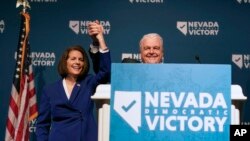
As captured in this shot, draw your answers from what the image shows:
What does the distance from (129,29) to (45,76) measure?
89 cm

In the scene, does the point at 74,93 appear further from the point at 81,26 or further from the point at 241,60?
the point at 241,60

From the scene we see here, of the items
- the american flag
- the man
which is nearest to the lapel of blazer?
the man

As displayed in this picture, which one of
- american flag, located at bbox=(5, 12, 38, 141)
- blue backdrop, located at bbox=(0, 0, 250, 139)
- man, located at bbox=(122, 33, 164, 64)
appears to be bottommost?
american flag, located at bbox=(5, 12, 38, 141)

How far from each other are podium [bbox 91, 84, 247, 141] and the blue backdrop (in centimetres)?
280

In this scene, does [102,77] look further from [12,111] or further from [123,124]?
[12,111]

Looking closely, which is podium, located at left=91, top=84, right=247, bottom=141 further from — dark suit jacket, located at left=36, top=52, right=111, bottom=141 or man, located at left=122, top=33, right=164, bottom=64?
man, located at left=122, top=33, right=164, bottom=64

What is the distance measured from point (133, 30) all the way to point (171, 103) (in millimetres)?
3027

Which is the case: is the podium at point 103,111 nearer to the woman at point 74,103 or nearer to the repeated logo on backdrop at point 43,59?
the woman at point 74,103

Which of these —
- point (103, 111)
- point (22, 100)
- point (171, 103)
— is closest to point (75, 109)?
point (103, 111)

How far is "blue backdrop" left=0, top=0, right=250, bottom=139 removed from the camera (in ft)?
13.5

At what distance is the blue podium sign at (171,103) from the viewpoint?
1193mm

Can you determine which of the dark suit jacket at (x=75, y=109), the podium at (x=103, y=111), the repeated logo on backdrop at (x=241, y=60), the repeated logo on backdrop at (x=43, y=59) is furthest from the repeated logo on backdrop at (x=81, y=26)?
the podium at (x=103, y=111)

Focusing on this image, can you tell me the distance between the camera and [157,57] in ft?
7.33

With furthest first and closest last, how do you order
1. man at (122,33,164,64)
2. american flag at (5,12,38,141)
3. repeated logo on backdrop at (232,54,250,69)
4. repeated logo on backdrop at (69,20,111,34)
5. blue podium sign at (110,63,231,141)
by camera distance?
1. repeated logo on backdrop at (69,20,111,34)
2. repeated logo on backdrop at (232,54,250,69)
3. american flag at (5,12,38,141)
4. man at (122,33,164,64)
5. blue podium sign at (110,63,231,141)
